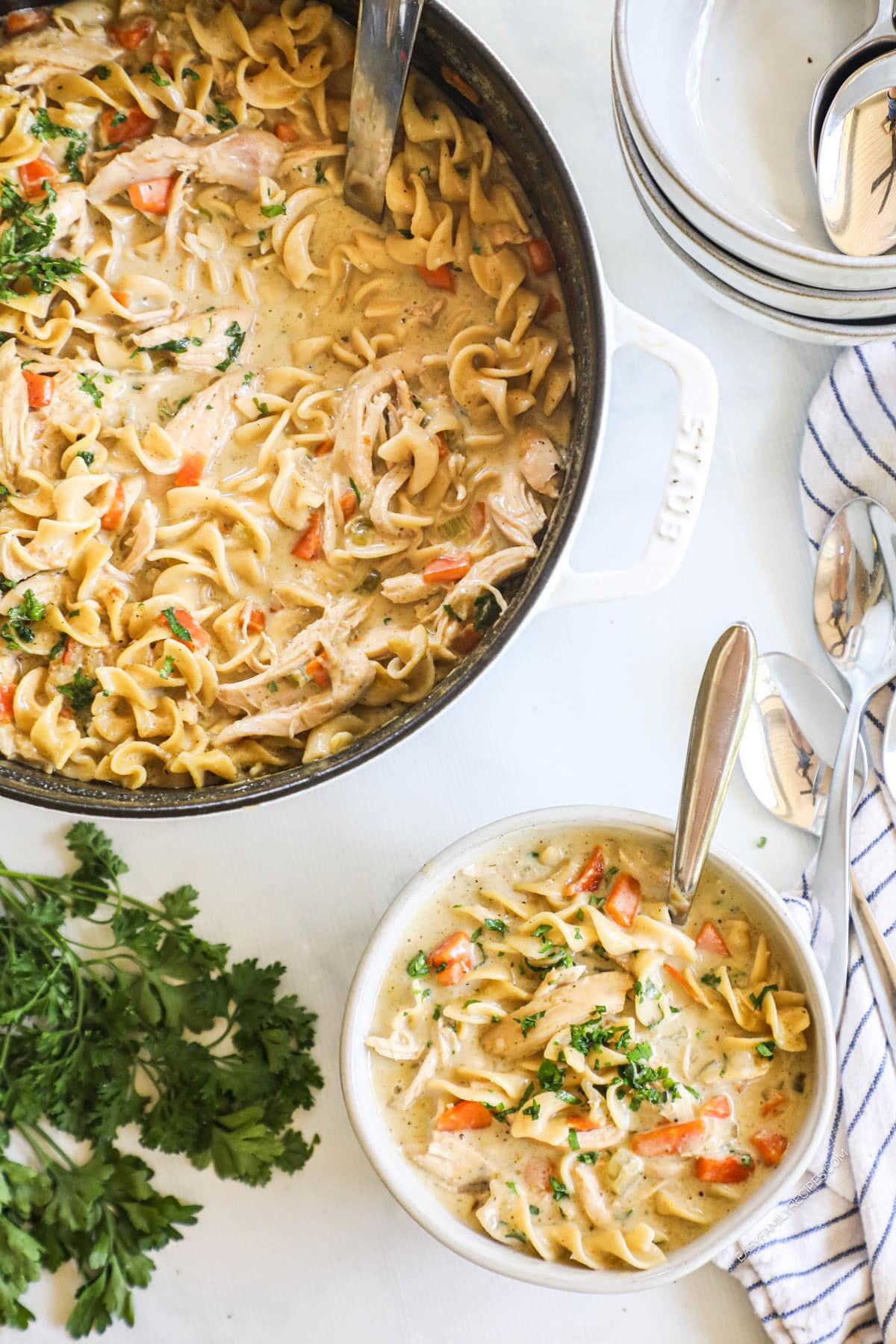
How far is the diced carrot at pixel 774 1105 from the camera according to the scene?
259 centimetres

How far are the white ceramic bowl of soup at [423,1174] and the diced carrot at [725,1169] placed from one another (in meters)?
0.05

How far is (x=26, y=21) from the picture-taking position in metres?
2.84

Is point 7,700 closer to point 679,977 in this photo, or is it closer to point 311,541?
point 311,541

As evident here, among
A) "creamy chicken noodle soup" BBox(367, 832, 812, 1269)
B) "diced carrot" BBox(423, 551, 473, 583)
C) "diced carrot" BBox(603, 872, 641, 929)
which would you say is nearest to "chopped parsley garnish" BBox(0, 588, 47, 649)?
"diced carrot" BBox(423, 551, 473, 583)

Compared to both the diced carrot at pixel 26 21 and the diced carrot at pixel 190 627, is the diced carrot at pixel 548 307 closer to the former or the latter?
the diced carrot at pixel 190 627

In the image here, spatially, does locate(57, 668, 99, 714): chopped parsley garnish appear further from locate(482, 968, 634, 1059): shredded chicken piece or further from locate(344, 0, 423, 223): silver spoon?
locate(344, 0, 423, 223): silver spoon

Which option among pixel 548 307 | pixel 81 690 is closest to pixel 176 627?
pixel 81 690

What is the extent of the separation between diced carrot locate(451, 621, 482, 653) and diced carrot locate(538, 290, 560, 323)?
785mm

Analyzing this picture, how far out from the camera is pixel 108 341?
9.45 ft

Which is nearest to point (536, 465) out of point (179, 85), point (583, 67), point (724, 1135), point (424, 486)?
point (424, 486)

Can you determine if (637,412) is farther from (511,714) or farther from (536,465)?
(511,714)

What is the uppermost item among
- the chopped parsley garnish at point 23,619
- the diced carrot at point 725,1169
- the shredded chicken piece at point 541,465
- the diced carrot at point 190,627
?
the shredded chicken piece at point 541,465

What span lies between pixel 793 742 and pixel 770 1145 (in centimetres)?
95

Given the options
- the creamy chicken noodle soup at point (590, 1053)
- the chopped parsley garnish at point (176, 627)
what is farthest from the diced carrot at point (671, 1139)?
the chopped parsley garnish at point (176, 627)
